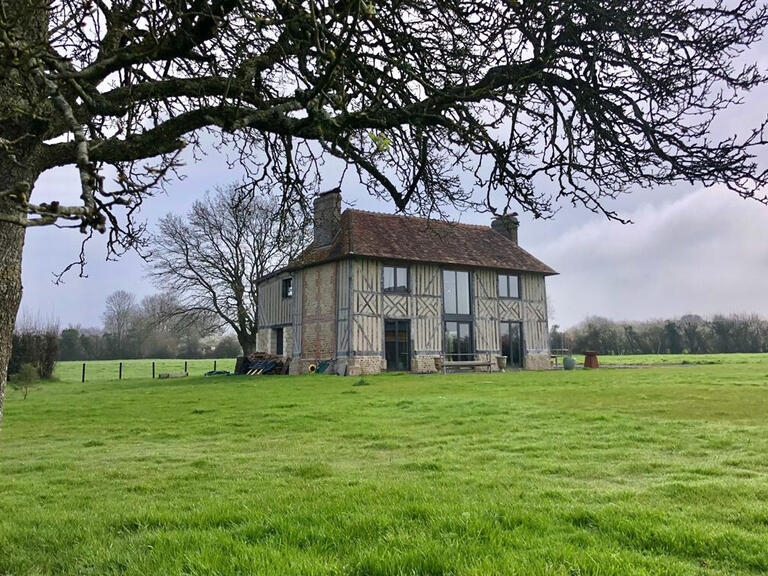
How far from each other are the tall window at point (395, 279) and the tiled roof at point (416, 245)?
25.5 inches

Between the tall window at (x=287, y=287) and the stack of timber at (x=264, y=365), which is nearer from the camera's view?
the stack of timber at (x=264, y=365)

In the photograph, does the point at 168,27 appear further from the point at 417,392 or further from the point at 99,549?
the point at 417,392

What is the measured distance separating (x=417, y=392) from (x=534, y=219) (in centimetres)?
942

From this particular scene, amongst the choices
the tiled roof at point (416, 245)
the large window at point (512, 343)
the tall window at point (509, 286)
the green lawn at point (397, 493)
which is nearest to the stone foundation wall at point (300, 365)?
the tiled roof at point (416, 245)

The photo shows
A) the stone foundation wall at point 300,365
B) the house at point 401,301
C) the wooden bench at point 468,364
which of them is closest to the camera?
the house at point 401,301

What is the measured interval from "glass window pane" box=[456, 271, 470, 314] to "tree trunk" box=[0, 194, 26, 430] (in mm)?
22379

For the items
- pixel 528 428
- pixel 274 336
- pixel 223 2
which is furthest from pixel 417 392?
pixel 274 336

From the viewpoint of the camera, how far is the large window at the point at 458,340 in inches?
971

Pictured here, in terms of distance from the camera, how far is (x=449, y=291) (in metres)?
25.0

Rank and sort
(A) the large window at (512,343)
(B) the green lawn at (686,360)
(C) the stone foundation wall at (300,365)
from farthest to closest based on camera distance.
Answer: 1. (B) the green lawn at (686,360)
2. (A) the large window at (512,343)
3. (C) the stone foundation wall at (300,365)

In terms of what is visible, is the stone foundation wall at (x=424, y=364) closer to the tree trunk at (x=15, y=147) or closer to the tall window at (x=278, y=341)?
the tall window at (x=278, y=341)

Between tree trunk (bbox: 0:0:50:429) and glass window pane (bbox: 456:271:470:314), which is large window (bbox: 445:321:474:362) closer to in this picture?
glass window pane (bbox: 456:271:470:314)

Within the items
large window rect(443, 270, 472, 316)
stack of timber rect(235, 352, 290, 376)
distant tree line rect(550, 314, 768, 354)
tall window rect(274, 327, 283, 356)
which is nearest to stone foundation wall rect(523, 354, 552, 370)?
large window rect(443, 270, 472, 316)

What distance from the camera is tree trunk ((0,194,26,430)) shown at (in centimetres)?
324
